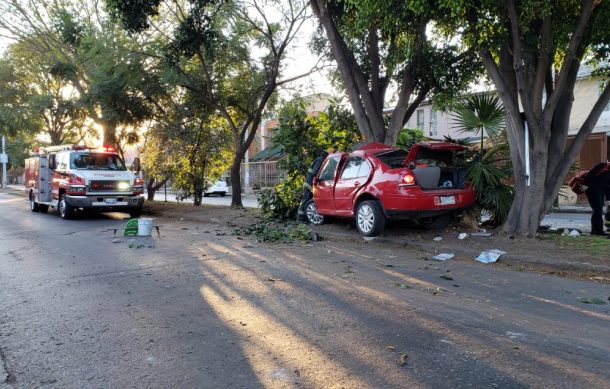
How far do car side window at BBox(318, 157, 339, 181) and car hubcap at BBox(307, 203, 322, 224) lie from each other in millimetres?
909

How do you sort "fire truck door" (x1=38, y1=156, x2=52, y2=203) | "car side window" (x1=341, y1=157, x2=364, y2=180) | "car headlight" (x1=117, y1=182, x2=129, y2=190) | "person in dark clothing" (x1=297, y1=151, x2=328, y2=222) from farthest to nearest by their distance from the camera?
"fire truck door" (x1=38, y1=156, x2=52, y2=203), "car headlight" (x1=117, y1=182, x2=129, y2=190), "person in dark clothing" (x1=297, y1=151, x2=328, y2=222), "car side window" (x1=341, y1=157, x2=364, y2=180)

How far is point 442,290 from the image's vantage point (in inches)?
227

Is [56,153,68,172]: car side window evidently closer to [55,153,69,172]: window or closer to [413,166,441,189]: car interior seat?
[55,153,69,172]: window

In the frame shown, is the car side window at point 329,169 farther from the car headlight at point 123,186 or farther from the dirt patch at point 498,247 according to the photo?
the car headlight at point 123,186

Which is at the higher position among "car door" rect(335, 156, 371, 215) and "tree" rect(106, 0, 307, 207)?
"tree" rect(106, 0, 307, 207)

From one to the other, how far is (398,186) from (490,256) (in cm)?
195

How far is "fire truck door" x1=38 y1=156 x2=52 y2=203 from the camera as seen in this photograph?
16.7 meters

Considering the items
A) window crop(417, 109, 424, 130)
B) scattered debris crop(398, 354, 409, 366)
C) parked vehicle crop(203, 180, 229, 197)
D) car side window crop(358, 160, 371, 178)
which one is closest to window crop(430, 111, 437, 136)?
window crop(417, 109, 424, 130)

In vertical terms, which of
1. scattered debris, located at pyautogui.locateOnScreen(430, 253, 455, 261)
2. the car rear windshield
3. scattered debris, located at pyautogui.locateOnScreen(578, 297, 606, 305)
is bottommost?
scattered debris, located at pyautogui.locateOnScreen(578, 297, 606, 305)

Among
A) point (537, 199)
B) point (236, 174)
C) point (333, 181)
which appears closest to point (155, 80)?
point (236, 174)

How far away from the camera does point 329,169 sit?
10.7 metres

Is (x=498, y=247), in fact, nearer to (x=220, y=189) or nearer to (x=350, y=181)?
(x=350, y=181)

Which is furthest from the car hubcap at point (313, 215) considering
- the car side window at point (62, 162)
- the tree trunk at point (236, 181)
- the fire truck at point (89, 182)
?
the car side window at point (62, 162)

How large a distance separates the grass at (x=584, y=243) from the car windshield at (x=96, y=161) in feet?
41.1
